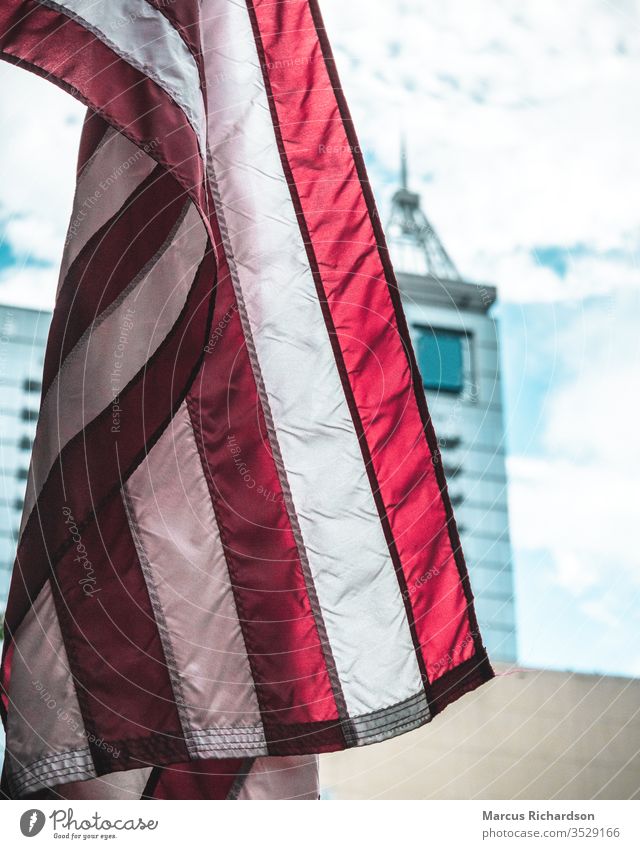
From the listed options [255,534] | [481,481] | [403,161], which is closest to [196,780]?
[255,534]

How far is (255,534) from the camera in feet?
5.43

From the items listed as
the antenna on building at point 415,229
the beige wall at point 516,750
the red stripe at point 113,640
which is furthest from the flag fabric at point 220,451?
the beige wall at point 516,750

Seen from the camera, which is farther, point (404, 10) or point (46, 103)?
point (404, 10)

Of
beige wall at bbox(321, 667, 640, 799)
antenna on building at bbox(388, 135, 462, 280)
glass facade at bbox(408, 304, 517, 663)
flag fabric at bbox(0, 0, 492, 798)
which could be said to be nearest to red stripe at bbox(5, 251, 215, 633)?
flag fabric at bbox(0, 0, 492, 798)

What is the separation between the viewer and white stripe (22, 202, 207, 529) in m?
1.58

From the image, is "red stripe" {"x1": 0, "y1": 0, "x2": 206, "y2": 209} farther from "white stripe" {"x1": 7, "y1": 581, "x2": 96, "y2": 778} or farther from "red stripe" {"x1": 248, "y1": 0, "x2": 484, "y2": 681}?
"white stripe" {"x1": 7, "y1": 581, "x2": 96, "y2": 778}

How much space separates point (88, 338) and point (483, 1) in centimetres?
173

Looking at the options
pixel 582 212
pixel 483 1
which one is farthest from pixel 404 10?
pixel 582 212

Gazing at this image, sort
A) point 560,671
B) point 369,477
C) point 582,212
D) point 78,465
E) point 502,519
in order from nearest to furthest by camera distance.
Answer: point 78,465 → point 369,477 → point 582,212 → point 560,671 → point 502,519

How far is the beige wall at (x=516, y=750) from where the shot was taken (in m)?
3.28

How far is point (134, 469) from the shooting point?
1.61 meters
